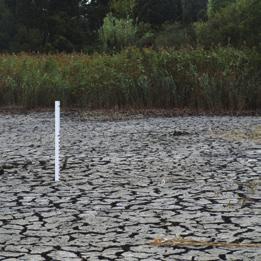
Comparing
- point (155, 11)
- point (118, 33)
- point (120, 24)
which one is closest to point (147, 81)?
point (118, 33)

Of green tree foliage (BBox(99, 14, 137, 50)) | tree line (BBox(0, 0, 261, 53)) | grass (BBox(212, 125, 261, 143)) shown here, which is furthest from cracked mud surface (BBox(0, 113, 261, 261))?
green tree foliage (BBox(99, 14, 137, 50))

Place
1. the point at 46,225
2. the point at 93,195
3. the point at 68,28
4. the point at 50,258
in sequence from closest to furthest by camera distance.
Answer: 1. the point at 50,258
2. the point at 46,225
3. the point at 93,195
4. the point at 68,28

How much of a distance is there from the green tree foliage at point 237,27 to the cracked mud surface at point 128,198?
10343mm

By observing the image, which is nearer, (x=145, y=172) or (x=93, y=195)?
(x=93, y=195)

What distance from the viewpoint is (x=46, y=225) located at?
4.77m

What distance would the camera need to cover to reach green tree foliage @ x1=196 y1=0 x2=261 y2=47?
20.2m

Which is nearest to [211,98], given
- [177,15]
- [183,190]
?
[183,190]

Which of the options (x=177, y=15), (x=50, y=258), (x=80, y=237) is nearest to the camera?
(x=50, y=258)

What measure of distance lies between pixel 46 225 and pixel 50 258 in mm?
879

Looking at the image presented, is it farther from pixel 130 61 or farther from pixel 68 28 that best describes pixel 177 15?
pixel 130 61

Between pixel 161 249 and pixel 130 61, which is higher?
pixel 130 61

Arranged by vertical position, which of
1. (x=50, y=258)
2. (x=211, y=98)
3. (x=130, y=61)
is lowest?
(x=50, y=258)

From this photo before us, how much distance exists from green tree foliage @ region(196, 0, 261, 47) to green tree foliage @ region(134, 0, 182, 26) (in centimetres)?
2455

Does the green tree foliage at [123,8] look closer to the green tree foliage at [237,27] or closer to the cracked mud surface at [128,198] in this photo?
the green tree foliage at [237,27]
